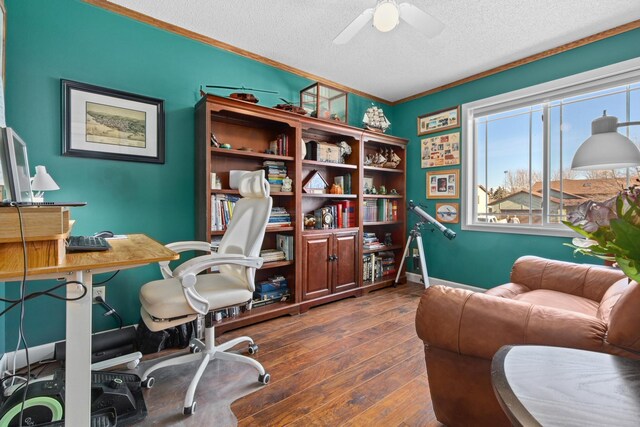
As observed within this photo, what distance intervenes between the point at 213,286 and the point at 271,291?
3.59ft

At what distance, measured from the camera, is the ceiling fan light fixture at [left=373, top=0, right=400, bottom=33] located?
1.77m

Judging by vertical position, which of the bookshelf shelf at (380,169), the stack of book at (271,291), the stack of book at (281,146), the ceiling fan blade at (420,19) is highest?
the ceiling fan blade at (420,19)

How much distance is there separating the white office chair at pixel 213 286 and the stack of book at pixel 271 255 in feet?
2.13

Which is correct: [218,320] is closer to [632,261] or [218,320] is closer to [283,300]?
[283,300]

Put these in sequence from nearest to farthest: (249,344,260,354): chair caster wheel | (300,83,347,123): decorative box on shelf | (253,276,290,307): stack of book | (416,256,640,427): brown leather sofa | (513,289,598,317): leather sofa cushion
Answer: (416,256,640,427): brown leather sofa, (513,289,598,317): leather sofa cushion, (249,344,260,354): chair caster wheel, (253,276,290,307): stack of book, (300,83,347,123): decorative box on shelf

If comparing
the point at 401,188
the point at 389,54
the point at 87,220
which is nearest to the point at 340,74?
the point at 389,54

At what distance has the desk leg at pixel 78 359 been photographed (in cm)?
103

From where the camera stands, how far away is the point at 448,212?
3.62m

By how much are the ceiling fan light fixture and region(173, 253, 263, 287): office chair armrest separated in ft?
5.48

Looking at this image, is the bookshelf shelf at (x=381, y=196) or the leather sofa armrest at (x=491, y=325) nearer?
the leather sofa armrest at (x=491, y=325)

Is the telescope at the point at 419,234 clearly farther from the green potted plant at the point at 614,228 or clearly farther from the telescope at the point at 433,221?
the green potted plant at the point at 614,228

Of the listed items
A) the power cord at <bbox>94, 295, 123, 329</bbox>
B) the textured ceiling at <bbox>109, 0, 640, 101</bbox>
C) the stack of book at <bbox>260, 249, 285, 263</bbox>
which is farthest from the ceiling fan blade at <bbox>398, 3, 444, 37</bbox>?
the power cord at <bbox>94, 295, 123, 329</bbox>

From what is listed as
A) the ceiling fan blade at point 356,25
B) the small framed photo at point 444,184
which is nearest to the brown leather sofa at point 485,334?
the ceiling fan blade at point 356,25

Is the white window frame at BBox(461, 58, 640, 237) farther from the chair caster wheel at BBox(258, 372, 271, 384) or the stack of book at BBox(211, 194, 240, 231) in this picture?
the chair caster wheel at BBox(258, 372, 271, 384)
